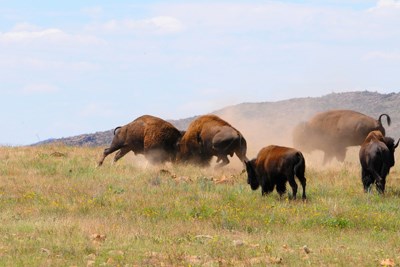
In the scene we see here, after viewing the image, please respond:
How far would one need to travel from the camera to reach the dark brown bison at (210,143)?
20672 millimetres

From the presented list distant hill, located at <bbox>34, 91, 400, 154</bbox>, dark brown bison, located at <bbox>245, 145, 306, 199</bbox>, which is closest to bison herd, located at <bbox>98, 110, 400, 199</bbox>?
dark brown bison, located at <bbox>245, 145, 306, 199</bbox>

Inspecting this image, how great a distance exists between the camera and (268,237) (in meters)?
11.1

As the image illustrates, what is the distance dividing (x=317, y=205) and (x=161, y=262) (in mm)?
5797

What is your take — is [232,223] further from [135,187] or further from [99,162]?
[99,162]

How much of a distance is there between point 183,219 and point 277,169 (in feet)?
9.96

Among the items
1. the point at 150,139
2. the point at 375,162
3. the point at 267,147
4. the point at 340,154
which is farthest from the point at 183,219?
the point at 340,154

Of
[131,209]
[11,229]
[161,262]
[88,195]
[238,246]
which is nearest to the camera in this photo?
[161,262]

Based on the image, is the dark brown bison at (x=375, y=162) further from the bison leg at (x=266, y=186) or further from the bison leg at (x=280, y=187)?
the bison leg at (x=266, y=186)

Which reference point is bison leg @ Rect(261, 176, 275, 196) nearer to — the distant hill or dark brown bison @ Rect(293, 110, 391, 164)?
dark brown bison @ Rect(293, 110, 391, 164)

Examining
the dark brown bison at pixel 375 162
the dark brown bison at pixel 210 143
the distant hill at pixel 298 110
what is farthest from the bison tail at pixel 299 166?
the distant hill at pixel 298 110

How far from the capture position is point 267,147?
51.8ft

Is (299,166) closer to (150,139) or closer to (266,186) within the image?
(266,186)

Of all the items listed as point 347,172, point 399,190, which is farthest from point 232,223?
point 347,172

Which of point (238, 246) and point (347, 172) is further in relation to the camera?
point (347, 172)
